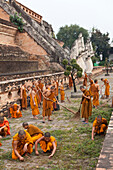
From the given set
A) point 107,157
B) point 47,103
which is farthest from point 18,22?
point 107,157

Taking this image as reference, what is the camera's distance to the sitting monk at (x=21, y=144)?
4367 mm

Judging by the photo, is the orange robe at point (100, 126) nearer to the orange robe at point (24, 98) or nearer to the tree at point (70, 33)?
the orange robe at point (24, 98)

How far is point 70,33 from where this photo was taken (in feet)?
150

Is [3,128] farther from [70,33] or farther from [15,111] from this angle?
[70,33]

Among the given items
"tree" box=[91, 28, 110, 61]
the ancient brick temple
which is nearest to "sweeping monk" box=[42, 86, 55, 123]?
the ancient brick temple

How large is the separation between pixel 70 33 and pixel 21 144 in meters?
43.3

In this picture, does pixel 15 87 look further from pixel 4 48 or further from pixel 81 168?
pixel 81 168

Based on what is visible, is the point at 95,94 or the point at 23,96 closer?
the point at 95,94

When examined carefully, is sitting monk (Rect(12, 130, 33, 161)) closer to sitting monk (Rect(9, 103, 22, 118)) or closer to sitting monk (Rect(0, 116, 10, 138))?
sitting monk (Rect(0, 116, 10, 138))

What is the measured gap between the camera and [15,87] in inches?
353

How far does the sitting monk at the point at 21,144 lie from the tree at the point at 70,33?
136 feet

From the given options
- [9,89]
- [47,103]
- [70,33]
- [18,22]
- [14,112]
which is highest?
[70,33]

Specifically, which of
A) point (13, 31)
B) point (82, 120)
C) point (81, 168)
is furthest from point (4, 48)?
point (81, 168)

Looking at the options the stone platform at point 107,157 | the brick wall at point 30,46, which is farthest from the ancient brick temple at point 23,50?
the stone platform at point 107,157
